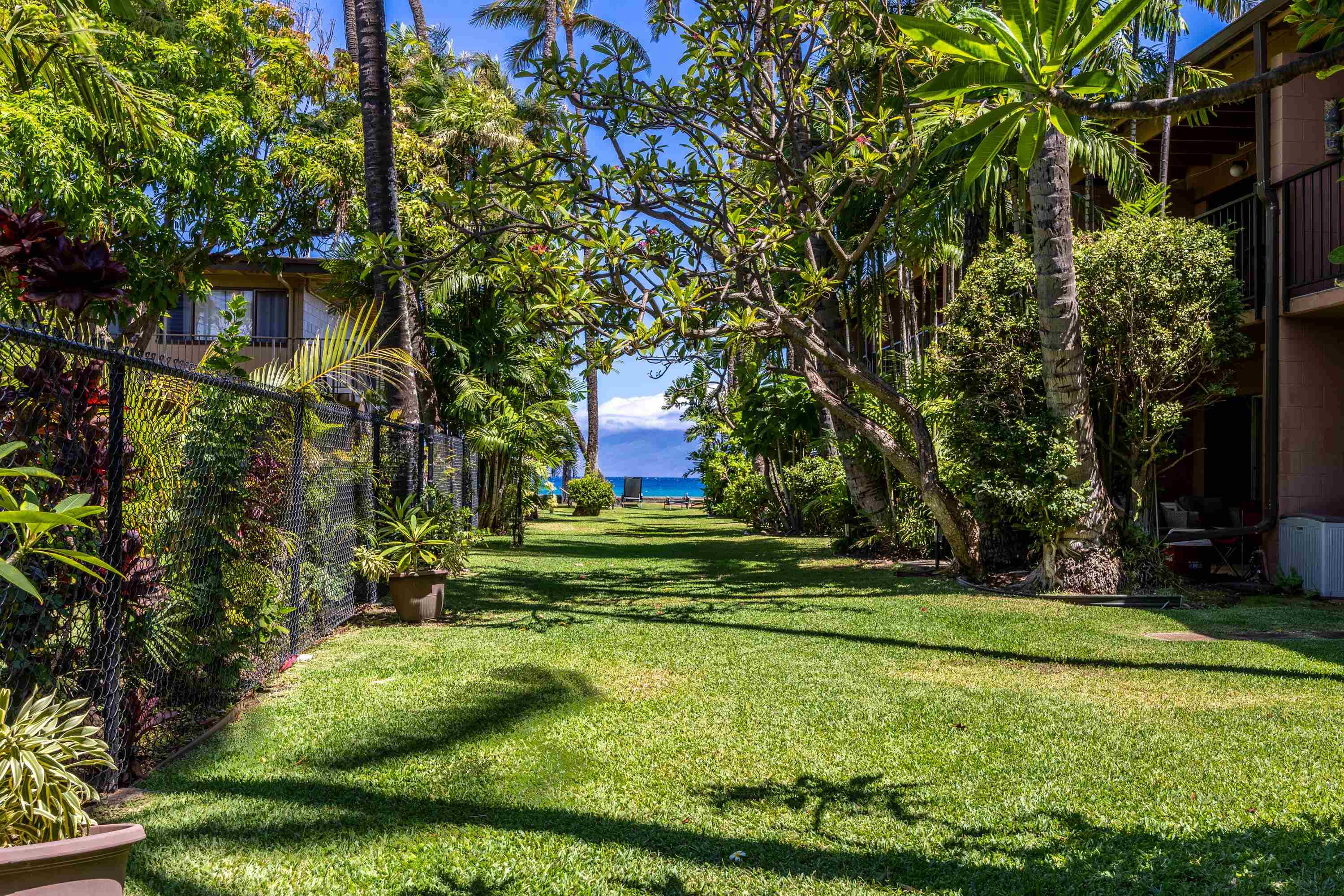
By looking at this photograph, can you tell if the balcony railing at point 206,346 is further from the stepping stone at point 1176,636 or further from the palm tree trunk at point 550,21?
the stepping stone at point 1176,636

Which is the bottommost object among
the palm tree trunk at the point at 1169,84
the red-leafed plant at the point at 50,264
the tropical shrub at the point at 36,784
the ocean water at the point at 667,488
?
the tropical shrub at the point at 36,784

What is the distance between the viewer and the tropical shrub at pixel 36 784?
2.46 meters

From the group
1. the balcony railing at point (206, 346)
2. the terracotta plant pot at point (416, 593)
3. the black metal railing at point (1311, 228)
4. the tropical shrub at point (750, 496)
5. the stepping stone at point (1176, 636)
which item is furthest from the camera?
the balcony railing at point (206, 346)

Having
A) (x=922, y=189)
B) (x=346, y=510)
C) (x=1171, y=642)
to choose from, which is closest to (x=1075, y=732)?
(x=1171, y=642)

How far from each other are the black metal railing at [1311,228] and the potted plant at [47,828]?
1303 centimetres

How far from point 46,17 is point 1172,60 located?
17.0 meters

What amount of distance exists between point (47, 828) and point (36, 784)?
0.41 feet

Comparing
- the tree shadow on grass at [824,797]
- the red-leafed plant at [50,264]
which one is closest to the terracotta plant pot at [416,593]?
the tree shadow on grass at [824,797]

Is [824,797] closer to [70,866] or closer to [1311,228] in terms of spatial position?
[70,866]

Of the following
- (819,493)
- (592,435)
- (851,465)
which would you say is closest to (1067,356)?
(851,465)

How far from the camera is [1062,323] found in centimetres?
1012

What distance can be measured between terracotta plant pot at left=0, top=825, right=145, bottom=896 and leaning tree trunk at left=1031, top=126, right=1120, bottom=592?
388 inches

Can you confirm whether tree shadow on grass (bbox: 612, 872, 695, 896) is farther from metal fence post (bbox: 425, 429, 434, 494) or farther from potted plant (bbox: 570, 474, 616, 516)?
potted plant (bbox: 570, 474, 616, 516)

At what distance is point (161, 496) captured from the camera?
4.81m
